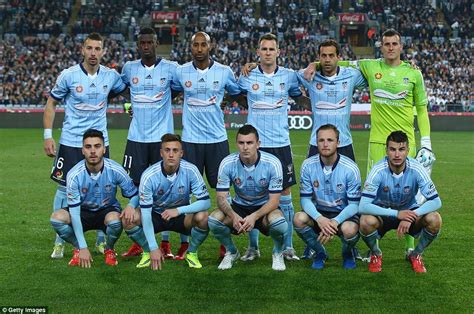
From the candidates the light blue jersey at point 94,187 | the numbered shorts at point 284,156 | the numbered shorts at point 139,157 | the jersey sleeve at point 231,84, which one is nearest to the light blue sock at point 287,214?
the numbered shorts at point 284,156

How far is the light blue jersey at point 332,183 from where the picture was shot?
7.06 m

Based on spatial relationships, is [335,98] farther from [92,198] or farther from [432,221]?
[92,198]

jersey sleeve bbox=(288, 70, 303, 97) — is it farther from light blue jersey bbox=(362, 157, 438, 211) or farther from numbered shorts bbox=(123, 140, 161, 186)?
numbered shorts bbox=(123, 140, 161, 186)

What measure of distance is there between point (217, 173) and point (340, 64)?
1689 mm

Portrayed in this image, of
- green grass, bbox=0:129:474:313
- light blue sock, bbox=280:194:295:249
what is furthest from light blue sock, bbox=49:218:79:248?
light blue sock, bbox=280:194:295:249

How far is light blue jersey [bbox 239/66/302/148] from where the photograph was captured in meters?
7.76

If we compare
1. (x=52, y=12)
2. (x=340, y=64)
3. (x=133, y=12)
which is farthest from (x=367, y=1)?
(x=340, y=64)

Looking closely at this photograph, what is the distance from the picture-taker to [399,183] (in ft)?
22.9

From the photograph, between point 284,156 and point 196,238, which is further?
point 284,156

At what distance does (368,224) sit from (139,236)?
2.11 meters

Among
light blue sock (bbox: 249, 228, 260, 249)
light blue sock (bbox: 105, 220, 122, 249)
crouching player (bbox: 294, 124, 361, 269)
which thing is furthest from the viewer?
light blue sock (bbox: 249, 228, 260, 249)

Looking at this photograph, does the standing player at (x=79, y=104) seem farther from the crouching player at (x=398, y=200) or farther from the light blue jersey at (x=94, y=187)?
the crouching player at (x=398, y=200)

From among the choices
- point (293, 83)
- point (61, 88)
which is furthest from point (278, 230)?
point (61, 88)

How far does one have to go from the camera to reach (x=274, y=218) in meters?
7.02
